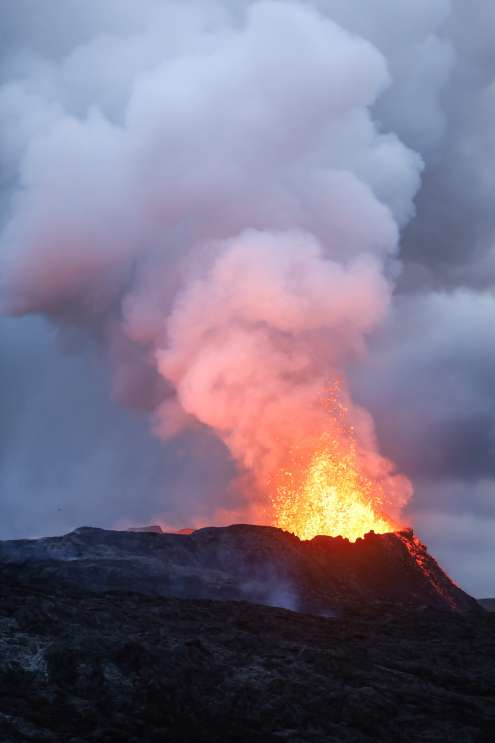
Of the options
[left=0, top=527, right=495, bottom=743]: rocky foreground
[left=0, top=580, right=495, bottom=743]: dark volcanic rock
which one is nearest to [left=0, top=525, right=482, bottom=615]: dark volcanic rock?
[left=0, top=527, right=495, bottom=743]: rocky foreground

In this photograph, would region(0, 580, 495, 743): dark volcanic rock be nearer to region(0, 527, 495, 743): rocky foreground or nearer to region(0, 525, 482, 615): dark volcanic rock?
region(0, 527, 495, 743): rocky foreground

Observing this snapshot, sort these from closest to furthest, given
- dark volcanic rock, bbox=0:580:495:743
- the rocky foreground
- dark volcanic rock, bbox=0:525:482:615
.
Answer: dark volcanic rock, bbox=0:580:495:743
the rocky foreground
dark volcanic rock, bbox=0:525:482:615

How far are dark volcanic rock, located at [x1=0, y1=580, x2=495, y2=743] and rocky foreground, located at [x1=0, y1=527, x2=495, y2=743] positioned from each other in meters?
0.10

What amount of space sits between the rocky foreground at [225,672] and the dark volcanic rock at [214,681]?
0.10 m

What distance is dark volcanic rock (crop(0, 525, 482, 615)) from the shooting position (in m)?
76.8

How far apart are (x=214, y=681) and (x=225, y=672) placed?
129 centimetres

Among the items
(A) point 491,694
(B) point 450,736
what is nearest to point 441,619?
(A) point 491,694

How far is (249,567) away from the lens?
86.9 meters

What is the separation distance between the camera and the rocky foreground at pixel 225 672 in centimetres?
3906

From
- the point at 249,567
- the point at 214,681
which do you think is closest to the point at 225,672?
the point at 214,681

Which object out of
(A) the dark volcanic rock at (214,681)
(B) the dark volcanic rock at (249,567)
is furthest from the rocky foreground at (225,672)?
(B) the dark volcanic rock at (249,567)

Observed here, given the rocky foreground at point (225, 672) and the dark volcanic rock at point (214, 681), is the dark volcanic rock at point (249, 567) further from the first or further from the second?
the dark volcanic rock at point (214, 681)

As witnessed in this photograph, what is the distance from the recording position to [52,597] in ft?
183

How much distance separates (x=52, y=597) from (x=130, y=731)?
20376mm
